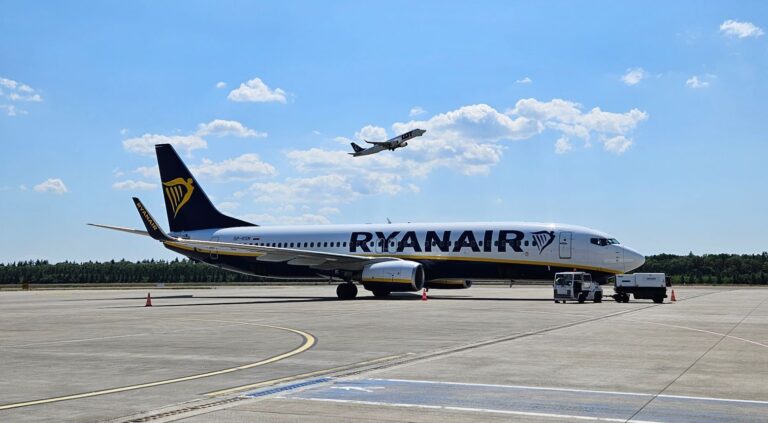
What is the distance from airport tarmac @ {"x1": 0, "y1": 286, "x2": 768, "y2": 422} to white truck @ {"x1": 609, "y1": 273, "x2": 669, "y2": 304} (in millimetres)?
14329

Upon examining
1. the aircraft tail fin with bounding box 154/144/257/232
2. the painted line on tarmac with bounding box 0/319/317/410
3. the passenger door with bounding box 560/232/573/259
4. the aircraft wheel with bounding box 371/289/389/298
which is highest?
the aircraft tail fin with bounding box 154/144/257/232

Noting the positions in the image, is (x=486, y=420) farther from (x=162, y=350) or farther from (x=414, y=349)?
(x=162, y=350)

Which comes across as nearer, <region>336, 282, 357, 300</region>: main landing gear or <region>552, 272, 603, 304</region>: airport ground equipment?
<region>552, 272, 603, 304</region>: airport ground equipment

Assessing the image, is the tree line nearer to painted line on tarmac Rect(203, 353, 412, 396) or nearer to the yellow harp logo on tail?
the yellow harp logo on tail

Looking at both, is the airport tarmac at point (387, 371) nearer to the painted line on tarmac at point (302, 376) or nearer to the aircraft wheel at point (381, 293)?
the painted line on tarmac at point (302, 376)

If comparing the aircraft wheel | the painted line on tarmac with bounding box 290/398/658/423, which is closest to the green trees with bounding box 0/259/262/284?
the aircraft wheel

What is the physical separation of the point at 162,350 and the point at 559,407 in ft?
34.0

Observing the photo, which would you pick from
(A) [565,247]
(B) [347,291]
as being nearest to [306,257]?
(B) [347,291]

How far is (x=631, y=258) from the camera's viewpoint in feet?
140

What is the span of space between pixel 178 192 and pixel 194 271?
221ft

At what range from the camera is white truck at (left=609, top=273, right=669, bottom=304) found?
133ft

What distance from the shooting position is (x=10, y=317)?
30672 millimetres

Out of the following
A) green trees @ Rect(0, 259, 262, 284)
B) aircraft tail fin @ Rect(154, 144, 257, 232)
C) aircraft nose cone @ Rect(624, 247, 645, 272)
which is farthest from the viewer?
green trees @ Rect(0, 259, 262, 284)

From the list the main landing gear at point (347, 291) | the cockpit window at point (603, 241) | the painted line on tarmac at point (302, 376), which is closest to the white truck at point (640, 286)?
the cockpit window at point (603, 241)
